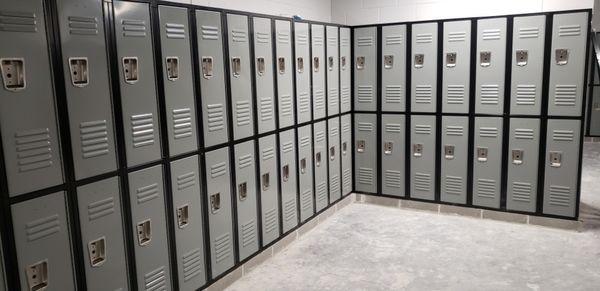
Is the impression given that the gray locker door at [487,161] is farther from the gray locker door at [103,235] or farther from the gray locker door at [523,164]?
the gray locker door at [103,235]

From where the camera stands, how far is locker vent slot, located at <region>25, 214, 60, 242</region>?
2.13 m

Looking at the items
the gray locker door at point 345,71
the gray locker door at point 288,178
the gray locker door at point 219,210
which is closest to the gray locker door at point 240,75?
the gray locker door at point 219,210

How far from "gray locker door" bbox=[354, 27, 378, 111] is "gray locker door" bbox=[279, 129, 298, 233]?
1.31 metres

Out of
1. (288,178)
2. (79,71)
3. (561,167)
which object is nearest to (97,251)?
(79,71)

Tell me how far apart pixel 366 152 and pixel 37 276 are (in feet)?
12.2

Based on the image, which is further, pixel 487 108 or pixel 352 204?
pixel 352 204

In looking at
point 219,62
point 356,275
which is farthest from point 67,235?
point 356,275

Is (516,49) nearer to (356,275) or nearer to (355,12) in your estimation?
(355,12)

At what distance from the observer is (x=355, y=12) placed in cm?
561

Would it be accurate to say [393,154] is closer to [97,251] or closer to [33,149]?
[97,251]

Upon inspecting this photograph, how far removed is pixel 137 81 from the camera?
2.61 metres

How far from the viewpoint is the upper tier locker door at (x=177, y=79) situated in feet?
9.13

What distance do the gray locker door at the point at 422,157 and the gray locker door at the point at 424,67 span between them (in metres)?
0.15

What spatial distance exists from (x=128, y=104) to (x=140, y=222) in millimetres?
694
